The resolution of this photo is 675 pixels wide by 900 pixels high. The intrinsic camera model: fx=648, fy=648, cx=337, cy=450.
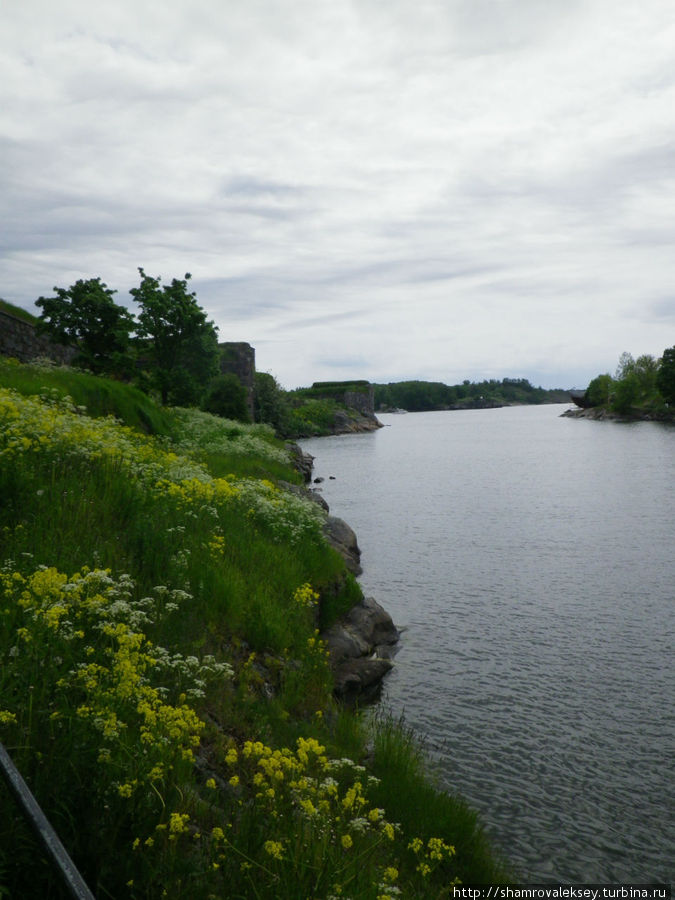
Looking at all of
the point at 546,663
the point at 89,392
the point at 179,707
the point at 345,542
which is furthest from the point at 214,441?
the point at 179,707

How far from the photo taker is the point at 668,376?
10994 centimetres

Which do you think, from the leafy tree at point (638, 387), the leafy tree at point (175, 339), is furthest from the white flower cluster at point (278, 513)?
the leafy tree at point (638, 387)

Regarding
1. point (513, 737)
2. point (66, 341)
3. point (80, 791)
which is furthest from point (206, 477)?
point (66, 341)

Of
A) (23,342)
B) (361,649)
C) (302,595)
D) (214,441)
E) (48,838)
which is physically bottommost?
(361,649)

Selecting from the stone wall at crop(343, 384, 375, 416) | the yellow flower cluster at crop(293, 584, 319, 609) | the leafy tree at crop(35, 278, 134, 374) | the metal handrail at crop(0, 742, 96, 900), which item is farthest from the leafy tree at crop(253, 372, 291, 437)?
the metal handrail at crop(0, 742, 96, 900)

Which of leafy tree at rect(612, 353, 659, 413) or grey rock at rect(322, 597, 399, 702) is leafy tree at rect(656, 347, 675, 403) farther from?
grey rock at rect(322, 597, 399, 702)

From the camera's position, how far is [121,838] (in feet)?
13.7

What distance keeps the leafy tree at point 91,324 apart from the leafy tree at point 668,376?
99.8 metres

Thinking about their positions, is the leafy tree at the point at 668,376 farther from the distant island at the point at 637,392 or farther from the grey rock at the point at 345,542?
the grey rock at the point at 345,542

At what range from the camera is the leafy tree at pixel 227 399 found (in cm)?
5838

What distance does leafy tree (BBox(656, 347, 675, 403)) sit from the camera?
109m

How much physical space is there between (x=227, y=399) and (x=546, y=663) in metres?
48.5

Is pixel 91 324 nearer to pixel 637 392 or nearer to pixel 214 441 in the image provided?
pixel 214 441

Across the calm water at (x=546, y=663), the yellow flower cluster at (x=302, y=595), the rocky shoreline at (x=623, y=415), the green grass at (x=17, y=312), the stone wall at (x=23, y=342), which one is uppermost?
the green grass at (x=17, y=312)
